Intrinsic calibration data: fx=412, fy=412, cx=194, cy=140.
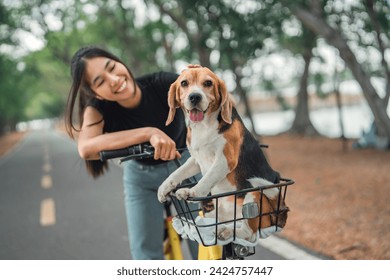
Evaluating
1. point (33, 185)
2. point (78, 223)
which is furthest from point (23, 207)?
point (33, 185)

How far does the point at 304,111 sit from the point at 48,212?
12.4m

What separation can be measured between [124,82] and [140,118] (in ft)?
0.91

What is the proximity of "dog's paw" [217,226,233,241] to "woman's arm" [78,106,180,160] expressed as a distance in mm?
316

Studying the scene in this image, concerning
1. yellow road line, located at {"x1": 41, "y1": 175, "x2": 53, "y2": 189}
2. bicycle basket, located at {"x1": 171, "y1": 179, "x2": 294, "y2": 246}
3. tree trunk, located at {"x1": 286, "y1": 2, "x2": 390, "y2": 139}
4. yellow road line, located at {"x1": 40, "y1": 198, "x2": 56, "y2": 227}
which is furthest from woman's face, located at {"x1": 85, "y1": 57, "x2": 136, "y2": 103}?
yellow road line, located at {"x1": 41, "y1": 175, "x2": 53, "y2": 189}

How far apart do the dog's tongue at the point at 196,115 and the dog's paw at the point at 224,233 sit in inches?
13.2

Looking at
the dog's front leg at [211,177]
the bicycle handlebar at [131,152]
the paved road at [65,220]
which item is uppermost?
Result: the bicycle handlebar at [131,152]

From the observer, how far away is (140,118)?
5.89 feet

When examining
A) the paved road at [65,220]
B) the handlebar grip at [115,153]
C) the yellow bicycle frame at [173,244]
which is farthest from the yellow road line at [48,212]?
the handlebar grip at [115,153]

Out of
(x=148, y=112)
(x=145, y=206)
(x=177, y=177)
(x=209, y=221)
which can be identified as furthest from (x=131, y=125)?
(x=209, y=221)

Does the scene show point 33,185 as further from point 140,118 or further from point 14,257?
point 140,118

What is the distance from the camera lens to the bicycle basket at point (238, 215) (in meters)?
1.17

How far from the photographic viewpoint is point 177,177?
1.30m

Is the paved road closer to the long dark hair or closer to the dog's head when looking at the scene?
the long dark hair

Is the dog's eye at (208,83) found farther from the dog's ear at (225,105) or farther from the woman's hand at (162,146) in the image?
the woman's hand at (162,146)
